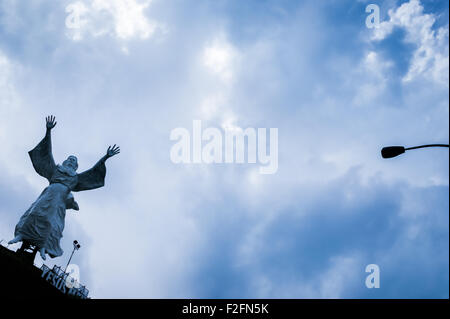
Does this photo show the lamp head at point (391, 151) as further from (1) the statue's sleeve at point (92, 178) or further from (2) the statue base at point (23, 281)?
(1) the statue's sleeve at point (92, 178)

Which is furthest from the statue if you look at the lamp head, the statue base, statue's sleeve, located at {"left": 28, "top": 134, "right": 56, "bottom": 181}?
the lamp head

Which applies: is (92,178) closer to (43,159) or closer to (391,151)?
(43,159)

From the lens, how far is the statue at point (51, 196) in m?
16.2

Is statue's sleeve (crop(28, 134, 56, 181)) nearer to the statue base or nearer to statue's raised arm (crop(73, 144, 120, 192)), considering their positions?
statue's raised arm (crop(73, 144, 120, 192))

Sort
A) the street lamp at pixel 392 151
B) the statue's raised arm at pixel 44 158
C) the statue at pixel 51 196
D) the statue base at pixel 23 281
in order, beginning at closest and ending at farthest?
the street lamp at pixel 392 151 → the statue base at pixel 23 281 → the statue at pixel 51 196 → the statue's raised arm at pixel 44 158

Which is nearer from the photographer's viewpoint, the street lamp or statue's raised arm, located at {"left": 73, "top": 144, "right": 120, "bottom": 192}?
the street lamp

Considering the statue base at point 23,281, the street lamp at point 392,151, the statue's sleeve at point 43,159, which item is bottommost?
the statue base at point 23,281

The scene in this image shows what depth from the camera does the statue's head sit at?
19016 millimetres

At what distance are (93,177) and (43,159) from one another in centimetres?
291

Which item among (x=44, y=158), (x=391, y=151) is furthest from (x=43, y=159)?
(x=391, y=151)

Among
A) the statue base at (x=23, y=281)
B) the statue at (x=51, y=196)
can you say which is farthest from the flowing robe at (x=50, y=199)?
the statue base at (x=23, y=281)

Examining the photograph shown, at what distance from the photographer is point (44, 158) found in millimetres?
18422
